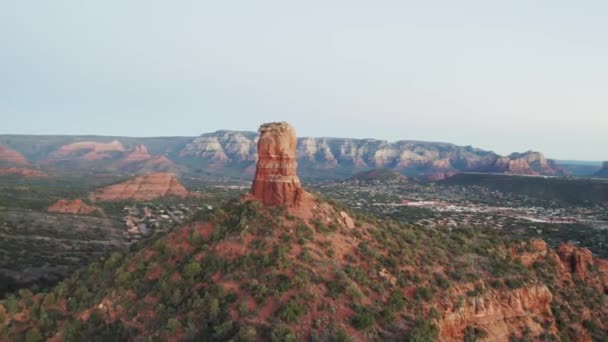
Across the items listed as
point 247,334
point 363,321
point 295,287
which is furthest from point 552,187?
point 247,334

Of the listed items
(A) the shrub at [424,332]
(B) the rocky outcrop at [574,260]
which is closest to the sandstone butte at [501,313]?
(A) the shrub at [424,332]

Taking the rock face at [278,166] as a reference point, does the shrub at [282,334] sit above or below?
below

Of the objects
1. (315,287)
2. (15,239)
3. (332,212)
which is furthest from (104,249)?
(315,287)

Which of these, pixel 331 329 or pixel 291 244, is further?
pixel 291 244

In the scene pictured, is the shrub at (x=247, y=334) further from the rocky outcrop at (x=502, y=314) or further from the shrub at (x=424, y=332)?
the rocky outcrop at (x=502, y=314)

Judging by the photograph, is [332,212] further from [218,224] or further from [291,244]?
[218,224]

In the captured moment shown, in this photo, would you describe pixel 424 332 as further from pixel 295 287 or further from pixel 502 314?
pixel 502 314

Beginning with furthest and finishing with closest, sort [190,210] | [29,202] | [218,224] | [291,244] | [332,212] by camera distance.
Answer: [190,210] < [29,202] < [332,212] < [218,224] < [291,244]
